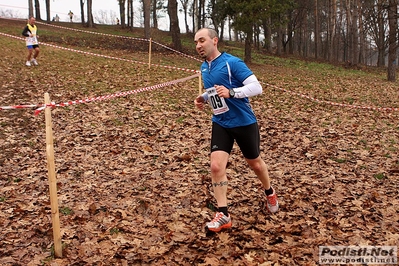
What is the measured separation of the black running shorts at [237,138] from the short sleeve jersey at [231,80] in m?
0.06

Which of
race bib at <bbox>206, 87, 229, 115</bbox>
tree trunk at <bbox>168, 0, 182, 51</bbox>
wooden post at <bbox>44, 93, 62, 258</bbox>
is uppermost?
tree trunk at <bbox>168, 0, 182, 51</bbox>

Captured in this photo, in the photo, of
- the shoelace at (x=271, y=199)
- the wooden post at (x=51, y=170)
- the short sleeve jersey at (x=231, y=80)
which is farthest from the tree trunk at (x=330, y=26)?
the wooden post at (x=51, y=170)

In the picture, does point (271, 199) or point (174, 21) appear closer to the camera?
point (271, 199)

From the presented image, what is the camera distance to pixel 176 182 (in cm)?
602

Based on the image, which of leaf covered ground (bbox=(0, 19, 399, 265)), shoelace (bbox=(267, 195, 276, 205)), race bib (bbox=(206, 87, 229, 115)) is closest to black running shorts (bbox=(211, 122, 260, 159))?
race bib (bbox=(206, 87, 229, 115))

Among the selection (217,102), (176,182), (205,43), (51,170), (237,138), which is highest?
(205,43)

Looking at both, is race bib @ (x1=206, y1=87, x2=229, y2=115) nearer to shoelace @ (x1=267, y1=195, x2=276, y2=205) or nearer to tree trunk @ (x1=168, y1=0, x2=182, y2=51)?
shoelace @ (x1=267, y1=195, x2=276, y2=205)

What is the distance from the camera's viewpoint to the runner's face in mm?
4152

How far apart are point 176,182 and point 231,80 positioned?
95.2 inches

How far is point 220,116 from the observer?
433 cm

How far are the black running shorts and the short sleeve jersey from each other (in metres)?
0.06

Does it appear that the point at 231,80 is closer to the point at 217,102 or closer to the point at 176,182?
the point at 217,102

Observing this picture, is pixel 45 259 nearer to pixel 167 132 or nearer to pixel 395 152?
pixel 167 132

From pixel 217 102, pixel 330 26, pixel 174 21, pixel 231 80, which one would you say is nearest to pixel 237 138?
pixel 217 102
